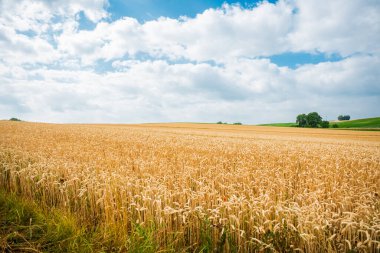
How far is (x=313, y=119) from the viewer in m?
99.2

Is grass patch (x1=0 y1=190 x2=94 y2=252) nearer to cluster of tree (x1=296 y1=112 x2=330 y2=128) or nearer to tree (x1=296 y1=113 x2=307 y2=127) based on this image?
cluster of tree (x1=296 y1=112 x2=330 y2=128)

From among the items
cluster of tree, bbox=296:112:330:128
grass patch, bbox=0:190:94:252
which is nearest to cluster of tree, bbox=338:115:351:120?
cluster of tree, bbox=296:112:330:128

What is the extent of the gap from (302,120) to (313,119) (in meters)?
4.75

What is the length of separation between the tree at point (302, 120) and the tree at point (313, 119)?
132 cm

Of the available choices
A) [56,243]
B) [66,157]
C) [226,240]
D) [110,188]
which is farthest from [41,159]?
[226,240]

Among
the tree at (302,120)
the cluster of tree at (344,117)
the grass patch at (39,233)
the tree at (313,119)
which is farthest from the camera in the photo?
the cluster of tree at (344,117)

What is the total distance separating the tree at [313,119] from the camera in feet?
323

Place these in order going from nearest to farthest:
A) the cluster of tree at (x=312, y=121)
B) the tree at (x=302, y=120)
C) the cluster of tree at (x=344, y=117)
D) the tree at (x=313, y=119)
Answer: the cluster of tree at (x=312, y=121), the tree at (x=313, y=119), the tree at (x=302, y=120), the cluster of tree at (x=344, y=117)

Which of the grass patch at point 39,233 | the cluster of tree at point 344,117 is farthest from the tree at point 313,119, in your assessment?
the grass patch at point 39,233

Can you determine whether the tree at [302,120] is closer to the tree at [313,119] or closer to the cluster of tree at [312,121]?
the cluster of tree at [312,121]

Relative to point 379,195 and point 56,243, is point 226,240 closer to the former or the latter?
point 56,243

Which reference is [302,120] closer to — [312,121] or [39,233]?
[312,121]

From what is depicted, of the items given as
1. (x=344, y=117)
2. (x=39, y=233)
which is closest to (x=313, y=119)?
(x=344, y=117)

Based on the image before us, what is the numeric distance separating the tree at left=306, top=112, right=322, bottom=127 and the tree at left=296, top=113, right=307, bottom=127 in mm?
1320
